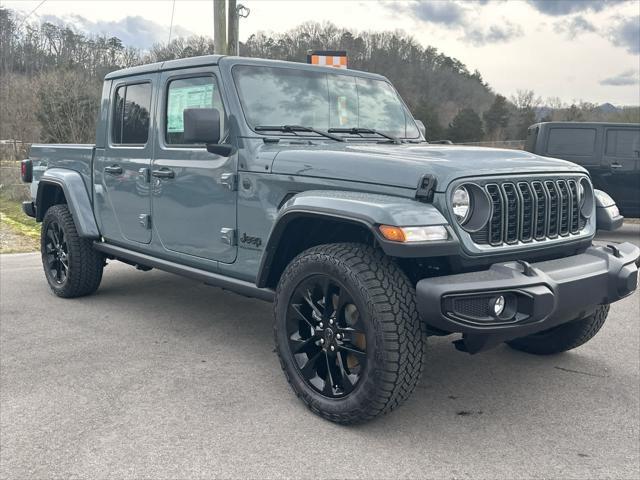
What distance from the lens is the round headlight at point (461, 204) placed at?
3.00 m

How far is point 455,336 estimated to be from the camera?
15.8 feet

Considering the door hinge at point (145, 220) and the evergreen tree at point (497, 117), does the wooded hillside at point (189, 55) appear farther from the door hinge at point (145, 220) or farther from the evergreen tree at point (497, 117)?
the door hinge at point (145, 220)

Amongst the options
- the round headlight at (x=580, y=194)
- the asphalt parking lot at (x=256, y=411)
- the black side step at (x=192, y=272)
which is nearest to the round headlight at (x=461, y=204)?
the round headlight at (x=580, y=194)

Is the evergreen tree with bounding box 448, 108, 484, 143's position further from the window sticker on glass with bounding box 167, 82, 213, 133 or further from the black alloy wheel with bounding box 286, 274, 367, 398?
the black alloy wheel with bounding box 286, 274, 367, 398

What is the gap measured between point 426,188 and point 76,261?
12.1 ft

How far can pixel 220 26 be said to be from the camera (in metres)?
11.4

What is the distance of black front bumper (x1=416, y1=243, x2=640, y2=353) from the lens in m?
2.81

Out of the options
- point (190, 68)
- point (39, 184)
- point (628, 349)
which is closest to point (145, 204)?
point (190, 68)

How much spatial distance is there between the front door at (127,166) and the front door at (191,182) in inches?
6.3

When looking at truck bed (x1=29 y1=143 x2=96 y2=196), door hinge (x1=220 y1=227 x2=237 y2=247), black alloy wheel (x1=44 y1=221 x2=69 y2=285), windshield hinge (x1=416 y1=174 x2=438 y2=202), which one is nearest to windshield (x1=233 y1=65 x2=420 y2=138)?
door hinge (x1=220 y1=227 x2=237 y2=247)

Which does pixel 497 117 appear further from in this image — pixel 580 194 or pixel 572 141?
pixel 580 194

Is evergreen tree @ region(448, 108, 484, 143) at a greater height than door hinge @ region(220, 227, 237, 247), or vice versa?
evergreen tree @ region(448, 108, 484, 143)

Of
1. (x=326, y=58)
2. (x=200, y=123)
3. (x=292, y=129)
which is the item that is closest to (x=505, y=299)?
(x=292, y=129)

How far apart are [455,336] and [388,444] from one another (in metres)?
1.94
